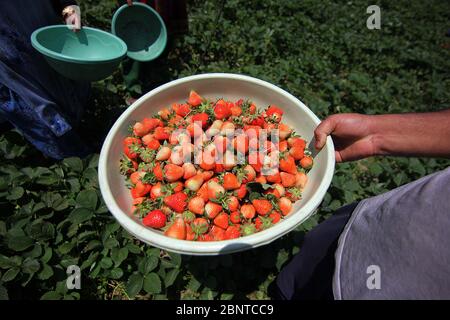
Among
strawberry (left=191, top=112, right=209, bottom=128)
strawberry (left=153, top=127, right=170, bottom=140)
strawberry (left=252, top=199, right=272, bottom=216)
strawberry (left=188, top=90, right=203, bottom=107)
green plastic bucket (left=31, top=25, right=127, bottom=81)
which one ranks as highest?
green plastic bucket (left=31, top=25, right=127, bottom=81)

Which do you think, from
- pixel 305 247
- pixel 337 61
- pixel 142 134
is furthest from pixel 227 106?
pixel 337 61

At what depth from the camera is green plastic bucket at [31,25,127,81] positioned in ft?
4.51

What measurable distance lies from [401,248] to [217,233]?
573mm

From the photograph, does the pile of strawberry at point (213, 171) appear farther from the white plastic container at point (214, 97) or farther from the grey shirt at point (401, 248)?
the grey shirt at point (401, 248)

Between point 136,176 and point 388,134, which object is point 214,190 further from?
point 388,134

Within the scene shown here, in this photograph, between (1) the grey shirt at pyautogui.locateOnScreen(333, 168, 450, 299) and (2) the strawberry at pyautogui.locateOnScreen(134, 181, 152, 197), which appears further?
(2) the strawberry at pyautogui.locateOnScreen(134, 181, 152, 197)

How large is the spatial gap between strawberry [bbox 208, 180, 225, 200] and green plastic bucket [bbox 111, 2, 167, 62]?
4.89ft

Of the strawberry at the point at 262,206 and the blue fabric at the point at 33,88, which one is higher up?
the blue fabric at the point at 33,88

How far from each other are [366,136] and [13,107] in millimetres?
1563

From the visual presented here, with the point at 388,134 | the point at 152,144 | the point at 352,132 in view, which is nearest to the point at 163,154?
the point at 152,144

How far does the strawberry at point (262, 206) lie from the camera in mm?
1167

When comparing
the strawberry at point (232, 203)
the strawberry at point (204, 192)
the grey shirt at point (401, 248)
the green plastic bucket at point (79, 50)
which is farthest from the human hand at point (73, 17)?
the grey shirt at point (401, 248)

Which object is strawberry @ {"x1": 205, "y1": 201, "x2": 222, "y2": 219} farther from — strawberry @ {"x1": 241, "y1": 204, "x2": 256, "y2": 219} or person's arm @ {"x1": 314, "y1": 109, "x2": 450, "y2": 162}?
person's arm @ {"x1": 314, "y1": 109, "x2": 450, "y2": 162}

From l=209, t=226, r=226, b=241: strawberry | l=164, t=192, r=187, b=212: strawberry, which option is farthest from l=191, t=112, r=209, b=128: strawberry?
l=209, t=226, r=226, b=241: strawberry
